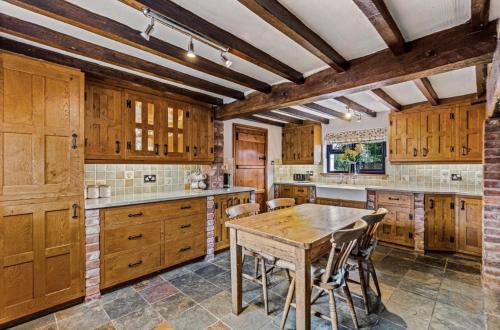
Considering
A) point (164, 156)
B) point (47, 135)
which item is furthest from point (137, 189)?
point (47, 135)

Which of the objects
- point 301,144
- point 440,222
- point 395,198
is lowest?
point 440,222

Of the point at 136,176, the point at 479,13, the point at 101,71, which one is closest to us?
the point at 479,13

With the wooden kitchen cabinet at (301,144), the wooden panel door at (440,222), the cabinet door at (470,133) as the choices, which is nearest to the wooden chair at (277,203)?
the wooden panel door at (440,222)

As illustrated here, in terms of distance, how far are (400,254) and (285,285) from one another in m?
2.00

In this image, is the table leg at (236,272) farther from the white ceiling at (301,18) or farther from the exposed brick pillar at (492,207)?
the exposed brick pillar at (492,207)

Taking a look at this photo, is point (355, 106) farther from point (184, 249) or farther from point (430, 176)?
point (184, 249)

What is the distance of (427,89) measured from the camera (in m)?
3.03

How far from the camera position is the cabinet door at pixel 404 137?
13.1ft

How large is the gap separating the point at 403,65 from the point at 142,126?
9.42ft

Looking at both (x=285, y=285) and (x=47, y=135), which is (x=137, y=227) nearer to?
(x=47, y=135)

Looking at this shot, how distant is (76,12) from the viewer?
163 centimetres

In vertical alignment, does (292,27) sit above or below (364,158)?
above

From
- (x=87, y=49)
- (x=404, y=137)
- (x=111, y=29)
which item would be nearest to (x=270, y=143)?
(x=404, y=137)

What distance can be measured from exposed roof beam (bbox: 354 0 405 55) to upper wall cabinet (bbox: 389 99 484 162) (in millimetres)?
2347
